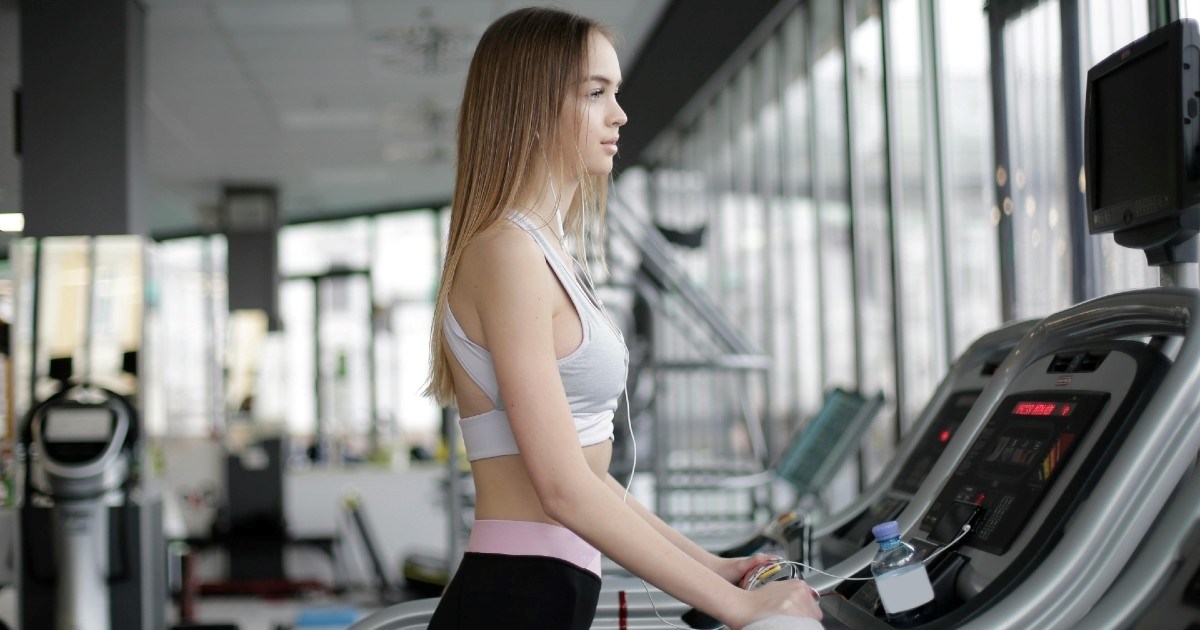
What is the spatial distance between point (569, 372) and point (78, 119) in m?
4.80

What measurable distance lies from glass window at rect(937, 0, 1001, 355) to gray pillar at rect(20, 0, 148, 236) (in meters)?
3.53

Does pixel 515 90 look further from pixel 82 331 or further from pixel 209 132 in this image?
pixel 209 132

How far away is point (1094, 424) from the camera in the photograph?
4.57 feet

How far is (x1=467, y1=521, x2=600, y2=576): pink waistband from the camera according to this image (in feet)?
3.87

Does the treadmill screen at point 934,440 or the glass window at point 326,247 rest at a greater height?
the glass window at point 326,247

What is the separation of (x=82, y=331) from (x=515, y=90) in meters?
4.33

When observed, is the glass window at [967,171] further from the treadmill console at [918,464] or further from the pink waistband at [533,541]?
the pink waistband at [533,541]

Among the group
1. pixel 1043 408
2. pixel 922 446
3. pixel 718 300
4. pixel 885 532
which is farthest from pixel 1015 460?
pixel 718 300

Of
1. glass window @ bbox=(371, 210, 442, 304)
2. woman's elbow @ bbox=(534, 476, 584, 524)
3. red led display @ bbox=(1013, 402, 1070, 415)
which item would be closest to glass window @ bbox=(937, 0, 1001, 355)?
red led display @ bbox=(1013, 402, 1070, 415)

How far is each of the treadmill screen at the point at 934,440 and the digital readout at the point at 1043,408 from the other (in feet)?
1.23

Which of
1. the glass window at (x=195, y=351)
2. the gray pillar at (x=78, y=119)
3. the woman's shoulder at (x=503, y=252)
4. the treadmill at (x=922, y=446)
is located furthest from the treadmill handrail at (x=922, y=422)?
the glass window at (x=195, y=351)

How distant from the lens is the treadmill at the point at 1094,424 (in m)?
1.23

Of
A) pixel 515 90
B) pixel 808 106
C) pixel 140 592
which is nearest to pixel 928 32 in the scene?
pixel 808 106

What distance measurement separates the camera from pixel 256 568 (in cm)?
990
